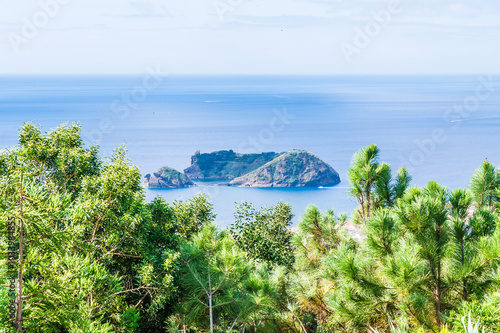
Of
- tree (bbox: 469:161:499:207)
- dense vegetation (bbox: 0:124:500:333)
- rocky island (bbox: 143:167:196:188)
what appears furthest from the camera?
rocky island (bbox: 143:167:196:188)

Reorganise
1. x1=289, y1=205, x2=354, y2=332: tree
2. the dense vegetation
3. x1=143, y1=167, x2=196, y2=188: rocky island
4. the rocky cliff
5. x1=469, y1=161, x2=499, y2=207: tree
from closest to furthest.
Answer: the dense vegetation, x1=289, y1=205, x2=354, y2=332: tree, x1=469, y1=161, x2=499, y2=207: tree, x1=143, y1=167, x2=196, y2=188: rocky island, the rocky cliff

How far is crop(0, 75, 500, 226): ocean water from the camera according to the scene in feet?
162

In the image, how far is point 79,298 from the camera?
4.17 meters

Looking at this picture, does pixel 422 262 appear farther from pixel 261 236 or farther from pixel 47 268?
pixel 261 236

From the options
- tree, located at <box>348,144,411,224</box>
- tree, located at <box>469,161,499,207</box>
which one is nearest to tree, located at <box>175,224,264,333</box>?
tree, located at <box>348,144,411,224</box>

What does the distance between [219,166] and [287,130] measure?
88.0 ft

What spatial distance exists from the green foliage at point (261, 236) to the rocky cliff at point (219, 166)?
155 ft

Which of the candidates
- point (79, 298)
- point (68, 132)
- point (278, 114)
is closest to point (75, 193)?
point (68, 132)

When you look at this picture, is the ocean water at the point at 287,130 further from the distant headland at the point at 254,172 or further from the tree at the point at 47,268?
the tree at the point at 47,268

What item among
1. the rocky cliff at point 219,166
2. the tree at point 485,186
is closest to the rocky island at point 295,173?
the rocky cliff at point 219,166

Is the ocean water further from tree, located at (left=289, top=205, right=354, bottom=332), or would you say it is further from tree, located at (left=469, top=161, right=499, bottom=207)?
tree, located at (left=469, top=161, right=499, bottom=207)

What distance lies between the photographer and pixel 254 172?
54.2m

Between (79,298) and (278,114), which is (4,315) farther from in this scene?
(278,114)

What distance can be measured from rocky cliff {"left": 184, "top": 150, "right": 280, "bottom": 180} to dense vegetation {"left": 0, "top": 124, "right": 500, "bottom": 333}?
48.7 meters
